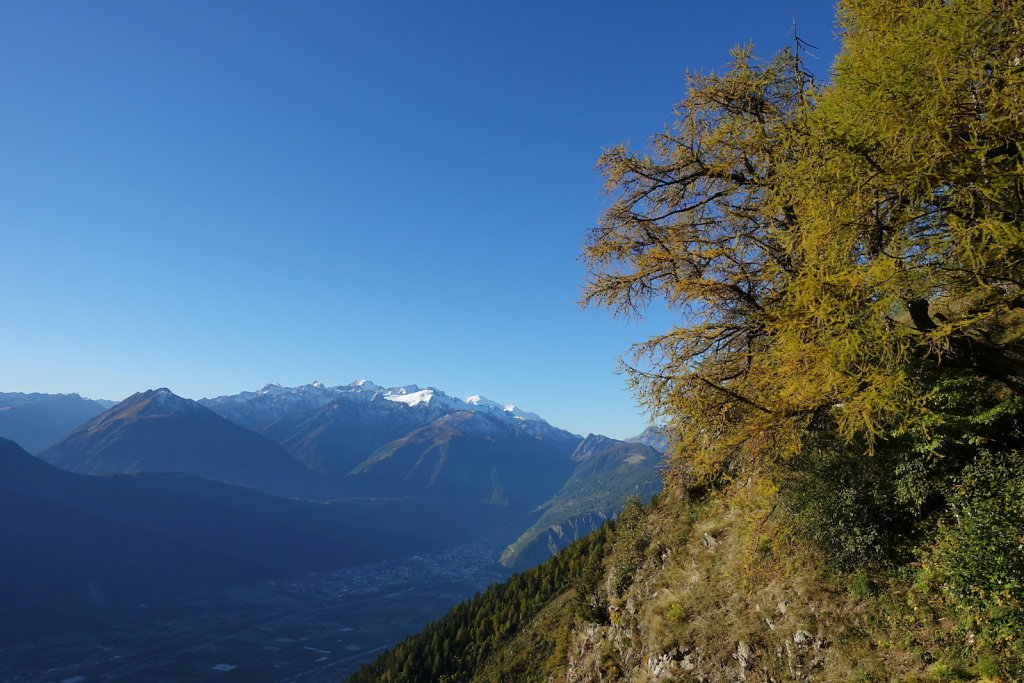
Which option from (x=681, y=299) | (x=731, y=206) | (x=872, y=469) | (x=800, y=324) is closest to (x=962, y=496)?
(x=872, y=469)

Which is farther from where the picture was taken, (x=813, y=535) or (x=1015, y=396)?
(x=813, y=535)

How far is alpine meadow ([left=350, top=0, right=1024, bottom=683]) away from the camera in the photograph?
7.82 m

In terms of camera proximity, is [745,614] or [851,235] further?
[745,614]

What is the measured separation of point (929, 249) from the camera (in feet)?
26.4

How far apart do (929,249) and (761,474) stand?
534cm

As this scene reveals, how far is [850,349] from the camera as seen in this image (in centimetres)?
809

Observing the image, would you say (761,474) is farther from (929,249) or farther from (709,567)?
(709,567)

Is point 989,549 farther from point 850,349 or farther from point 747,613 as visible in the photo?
point 747,613

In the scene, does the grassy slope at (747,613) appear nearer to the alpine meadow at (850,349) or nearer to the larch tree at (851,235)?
the alpine meadow at (850,349)

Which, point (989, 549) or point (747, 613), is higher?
point (989, 549)

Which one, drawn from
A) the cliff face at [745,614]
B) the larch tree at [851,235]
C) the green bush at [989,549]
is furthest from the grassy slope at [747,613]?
the larch tree at [851,235]

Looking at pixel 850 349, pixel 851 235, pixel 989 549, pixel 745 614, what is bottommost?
pixel 745 614

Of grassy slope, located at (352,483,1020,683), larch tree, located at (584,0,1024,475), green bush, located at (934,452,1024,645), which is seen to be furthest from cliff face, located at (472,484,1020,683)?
larch tree, located at (584,0,1024,475)

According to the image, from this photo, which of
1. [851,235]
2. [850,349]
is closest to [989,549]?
[850,349]
